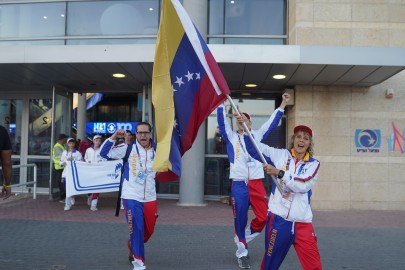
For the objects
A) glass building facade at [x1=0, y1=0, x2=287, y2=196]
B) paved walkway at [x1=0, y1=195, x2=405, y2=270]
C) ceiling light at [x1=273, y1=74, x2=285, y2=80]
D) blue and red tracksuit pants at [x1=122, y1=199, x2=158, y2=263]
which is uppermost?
glass building facade at [x1=0, y1=0, x2=287, y2=196]

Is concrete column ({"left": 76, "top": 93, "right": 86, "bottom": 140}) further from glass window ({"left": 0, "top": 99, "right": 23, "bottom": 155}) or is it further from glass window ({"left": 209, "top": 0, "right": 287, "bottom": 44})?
glass window ({"left": 209, "top": 0, "right": 287, "bottom": 44})

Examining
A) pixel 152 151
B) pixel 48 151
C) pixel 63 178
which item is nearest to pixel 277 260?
pixel 152 151

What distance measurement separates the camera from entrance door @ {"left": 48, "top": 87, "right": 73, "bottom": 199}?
1203cm

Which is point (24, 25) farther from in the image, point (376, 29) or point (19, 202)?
point (376, 29)

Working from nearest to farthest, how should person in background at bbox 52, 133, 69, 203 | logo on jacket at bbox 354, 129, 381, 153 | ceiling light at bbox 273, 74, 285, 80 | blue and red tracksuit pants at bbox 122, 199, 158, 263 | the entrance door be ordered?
1. blue and red tracksuit pants at bbox 122, 199, 158, 263
2. ceiling light at bbox 273, 74, 285, 80
3. logo on jacket at bbox 354, 129, 381, 153
4. person in background at bbox 52, 133, 69, 203
5. the entrance door

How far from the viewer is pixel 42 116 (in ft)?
45.6

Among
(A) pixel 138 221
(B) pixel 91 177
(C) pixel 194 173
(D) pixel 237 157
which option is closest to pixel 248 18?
(C) pixel 194 173

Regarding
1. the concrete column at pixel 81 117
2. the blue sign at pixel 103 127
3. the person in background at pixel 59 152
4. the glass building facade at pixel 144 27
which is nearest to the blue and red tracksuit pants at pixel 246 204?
the glass building facade at pixel 144 27

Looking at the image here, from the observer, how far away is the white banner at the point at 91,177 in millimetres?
10570

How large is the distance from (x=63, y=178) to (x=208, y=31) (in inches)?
227

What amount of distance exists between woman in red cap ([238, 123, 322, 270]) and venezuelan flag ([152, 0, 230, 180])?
1.04 m

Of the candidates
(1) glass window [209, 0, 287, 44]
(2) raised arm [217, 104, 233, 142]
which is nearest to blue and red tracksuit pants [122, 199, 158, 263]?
(2) raised arm [217, 104, 233, 142]

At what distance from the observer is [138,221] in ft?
17.6

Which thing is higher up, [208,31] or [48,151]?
[208,31]
